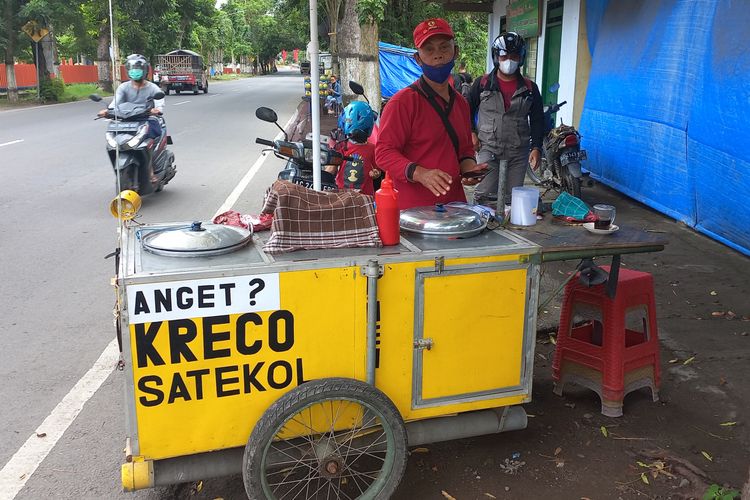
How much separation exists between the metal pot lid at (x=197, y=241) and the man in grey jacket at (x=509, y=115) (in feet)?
9.81

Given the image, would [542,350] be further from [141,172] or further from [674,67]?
[141,172]

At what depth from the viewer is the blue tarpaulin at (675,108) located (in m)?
5.97

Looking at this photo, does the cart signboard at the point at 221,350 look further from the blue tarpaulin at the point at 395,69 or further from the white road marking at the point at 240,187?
the blue tarpaulin at the point at 395,69

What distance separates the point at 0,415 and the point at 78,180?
279 inches

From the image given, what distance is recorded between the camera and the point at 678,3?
7.16 m

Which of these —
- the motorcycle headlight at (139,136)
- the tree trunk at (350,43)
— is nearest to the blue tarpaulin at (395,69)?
the tree trunk at (350,43)

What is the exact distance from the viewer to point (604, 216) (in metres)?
3.15

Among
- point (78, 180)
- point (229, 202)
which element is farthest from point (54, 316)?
point (78, 180)

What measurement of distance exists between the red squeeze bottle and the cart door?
8.6 inches

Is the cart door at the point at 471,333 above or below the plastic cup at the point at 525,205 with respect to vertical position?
below

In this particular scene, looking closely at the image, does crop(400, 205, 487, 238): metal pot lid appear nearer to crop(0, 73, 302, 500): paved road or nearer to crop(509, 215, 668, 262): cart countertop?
crop(509, 215, 668, 262): cart countertop

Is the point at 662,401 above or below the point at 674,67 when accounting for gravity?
below

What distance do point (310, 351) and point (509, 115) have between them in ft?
11.3

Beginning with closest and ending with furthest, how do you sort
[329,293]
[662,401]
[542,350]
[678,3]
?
1. [329,293]
2. [662,401]
3. [542,350]
4. [678,3]
